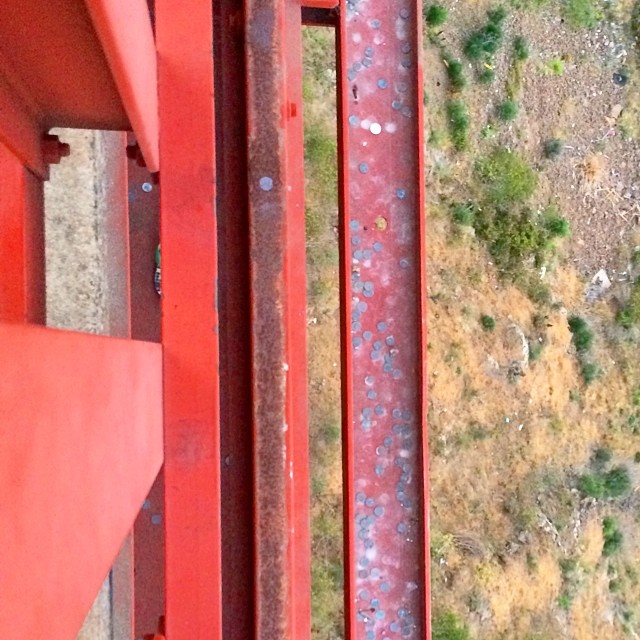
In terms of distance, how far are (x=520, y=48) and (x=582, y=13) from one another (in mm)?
860

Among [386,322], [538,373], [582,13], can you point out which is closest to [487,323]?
[538,373]

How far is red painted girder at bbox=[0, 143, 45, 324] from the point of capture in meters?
2.66

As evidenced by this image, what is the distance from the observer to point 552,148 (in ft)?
23.2

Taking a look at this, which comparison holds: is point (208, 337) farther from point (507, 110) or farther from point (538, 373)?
point (507, 110)

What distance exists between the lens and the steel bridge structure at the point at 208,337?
4.91ft

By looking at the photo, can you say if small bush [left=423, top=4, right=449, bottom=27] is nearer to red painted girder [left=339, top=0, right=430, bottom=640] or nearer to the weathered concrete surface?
red painted girder [left=339, top=0, right=430, bottom=640]

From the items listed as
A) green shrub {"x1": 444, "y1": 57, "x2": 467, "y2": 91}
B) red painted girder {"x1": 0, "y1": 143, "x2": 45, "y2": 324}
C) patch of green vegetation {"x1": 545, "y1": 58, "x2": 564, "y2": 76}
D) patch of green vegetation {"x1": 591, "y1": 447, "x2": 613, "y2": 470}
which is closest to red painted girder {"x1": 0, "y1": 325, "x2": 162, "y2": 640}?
red painted girder {"x1": 0, "y1": 143, "x2": 45, "y2": 324}

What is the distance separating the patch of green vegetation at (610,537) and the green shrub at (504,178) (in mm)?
3399

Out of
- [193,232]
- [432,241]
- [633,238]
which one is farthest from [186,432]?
[633,238]

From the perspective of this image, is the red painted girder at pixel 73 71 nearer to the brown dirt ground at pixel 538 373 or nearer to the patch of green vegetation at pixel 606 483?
the brown dirt ground at pixel 538 373

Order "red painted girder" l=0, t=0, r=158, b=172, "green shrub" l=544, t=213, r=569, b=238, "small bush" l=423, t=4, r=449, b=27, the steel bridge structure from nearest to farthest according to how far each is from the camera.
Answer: the steel bridge structure < "red painted girder" l=0, t=0, r=158, b=172 < "small bush" l=423, t=4, r=449, b=27 < "green shrub" l=544, t=213, r=569, b=238

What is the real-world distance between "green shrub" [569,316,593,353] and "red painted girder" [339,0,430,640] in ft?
11.4

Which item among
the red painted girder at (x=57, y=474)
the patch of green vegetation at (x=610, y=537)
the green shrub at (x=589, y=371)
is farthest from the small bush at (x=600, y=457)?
the red painted girder at (x=57, y=474)

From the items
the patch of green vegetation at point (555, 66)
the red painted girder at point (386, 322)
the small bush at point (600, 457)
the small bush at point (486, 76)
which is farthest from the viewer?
the small bush at point (600, 457)
